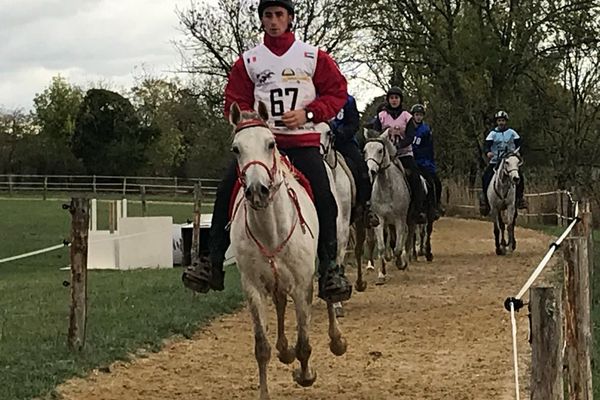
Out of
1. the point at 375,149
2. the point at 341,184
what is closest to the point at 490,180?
the point at 375,149

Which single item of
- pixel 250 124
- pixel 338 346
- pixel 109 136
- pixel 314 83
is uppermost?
pixel 109 136

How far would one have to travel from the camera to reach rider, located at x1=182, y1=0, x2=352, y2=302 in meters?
7.12

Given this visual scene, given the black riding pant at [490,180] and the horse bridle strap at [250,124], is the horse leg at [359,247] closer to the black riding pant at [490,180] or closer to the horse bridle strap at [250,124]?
the horse bridle strap at [250,124]

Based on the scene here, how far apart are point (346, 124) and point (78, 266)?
402 centimetres

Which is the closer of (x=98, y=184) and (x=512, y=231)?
(x=512, y=231)

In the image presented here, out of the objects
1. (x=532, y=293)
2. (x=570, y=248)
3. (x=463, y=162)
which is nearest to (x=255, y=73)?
(x=570, y=248)

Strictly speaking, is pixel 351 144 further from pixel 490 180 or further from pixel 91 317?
pixel 490 180

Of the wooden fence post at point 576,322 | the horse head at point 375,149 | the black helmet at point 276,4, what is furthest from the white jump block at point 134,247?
the wooden fence post at point 576,322

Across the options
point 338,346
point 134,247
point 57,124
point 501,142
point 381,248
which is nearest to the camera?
point 338,346

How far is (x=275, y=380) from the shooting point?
318 inches

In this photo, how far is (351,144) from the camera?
37.6 ft

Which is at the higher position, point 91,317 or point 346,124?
point 346,124

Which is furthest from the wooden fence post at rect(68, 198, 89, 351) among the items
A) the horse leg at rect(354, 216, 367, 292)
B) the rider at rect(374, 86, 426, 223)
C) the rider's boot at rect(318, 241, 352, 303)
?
the rider at rect(374, 86, 426, 223)

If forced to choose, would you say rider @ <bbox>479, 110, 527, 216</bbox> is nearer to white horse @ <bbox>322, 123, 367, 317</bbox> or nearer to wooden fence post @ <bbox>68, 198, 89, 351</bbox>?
white horse @ <bbox>322, 123, 367, 317</bbox>
